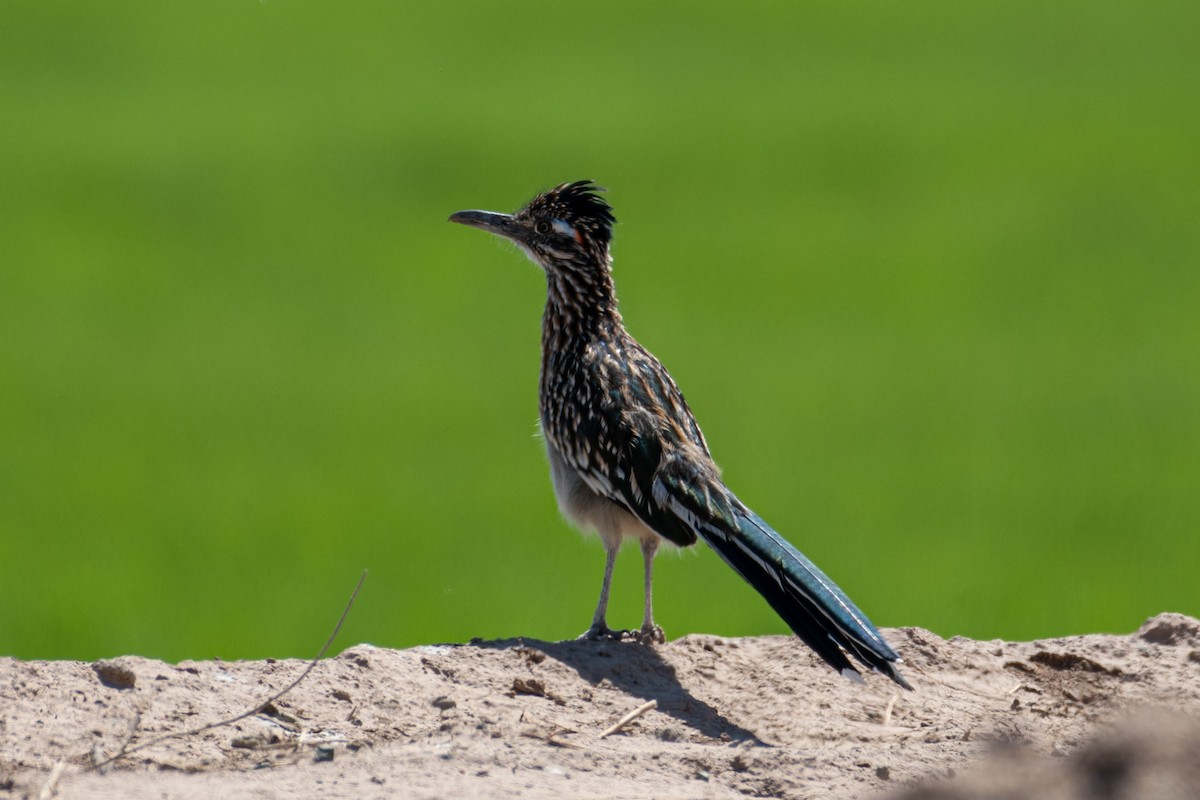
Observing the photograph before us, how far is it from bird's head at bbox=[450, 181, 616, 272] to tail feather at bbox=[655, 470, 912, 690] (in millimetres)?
1749

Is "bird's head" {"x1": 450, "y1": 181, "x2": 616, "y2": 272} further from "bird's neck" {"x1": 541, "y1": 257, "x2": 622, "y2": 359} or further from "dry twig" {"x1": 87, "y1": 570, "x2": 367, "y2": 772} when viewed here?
"dry twig" {"x1": 87, "y1": 570, "x2": 367, "y2": 772}

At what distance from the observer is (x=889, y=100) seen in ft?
111

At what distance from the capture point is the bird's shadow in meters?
6.55

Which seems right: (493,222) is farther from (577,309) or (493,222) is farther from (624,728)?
(624,728)

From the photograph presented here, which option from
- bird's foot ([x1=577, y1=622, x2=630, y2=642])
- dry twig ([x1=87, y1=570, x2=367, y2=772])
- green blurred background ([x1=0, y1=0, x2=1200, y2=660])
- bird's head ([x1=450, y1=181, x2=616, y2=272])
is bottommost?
dry twig ([x1=87, y1=570, x2=367, y2=772])

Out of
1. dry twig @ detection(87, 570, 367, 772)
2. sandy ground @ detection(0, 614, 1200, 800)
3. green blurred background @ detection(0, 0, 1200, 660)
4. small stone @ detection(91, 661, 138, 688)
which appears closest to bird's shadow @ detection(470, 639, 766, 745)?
sandy ground @ detection(0, 614, 1200, 800)

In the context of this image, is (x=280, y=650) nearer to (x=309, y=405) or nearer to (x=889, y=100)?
(x=309, y=405)

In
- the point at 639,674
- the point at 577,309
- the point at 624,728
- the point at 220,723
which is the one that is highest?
the point at 577,309

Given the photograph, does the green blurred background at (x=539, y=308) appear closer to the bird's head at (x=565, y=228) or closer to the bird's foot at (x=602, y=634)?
the bird's head at (x=565, y=228)

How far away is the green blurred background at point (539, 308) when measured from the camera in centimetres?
1427

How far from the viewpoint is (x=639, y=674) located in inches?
276

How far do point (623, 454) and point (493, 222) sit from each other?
2.04m

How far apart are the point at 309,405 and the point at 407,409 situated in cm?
107

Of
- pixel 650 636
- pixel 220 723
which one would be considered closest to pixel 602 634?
pixel 650 636
